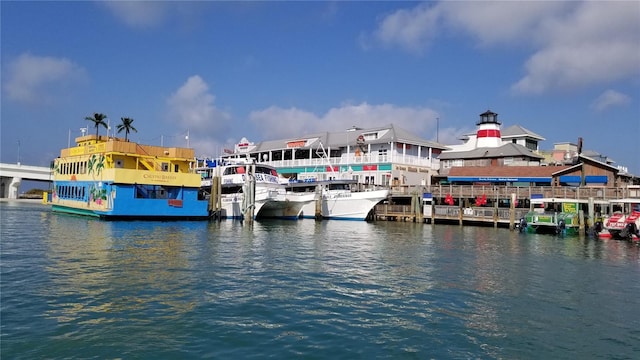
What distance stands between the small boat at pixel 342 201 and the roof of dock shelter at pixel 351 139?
11.1m

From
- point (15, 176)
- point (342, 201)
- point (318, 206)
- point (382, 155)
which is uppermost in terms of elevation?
point (382, 155)

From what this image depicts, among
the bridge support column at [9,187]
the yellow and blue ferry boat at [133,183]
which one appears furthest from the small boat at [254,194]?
the bridge support column at [9,187]

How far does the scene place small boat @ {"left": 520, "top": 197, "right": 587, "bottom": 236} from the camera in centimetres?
3441

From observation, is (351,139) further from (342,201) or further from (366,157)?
(342,201)

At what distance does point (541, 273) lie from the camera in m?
17.4

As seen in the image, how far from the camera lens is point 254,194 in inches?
1544

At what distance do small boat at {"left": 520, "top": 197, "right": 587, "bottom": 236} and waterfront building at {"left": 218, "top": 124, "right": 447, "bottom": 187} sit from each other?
14.5 meters

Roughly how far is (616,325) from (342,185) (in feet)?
121

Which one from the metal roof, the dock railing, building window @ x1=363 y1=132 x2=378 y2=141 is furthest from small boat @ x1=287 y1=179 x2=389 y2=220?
the metal roof

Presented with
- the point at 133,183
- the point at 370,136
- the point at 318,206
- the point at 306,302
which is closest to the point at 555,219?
the point at 318,206

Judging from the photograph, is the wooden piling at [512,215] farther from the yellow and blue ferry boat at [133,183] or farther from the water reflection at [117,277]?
the water reflection at [117,277]

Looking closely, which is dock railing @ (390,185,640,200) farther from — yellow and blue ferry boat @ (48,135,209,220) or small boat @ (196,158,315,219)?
yellow and blue ferry boat @ (48,135,209,220)

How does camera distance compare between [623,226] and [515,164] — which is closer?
[623,226]

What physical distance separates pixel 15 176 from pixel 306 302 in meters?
82.9
